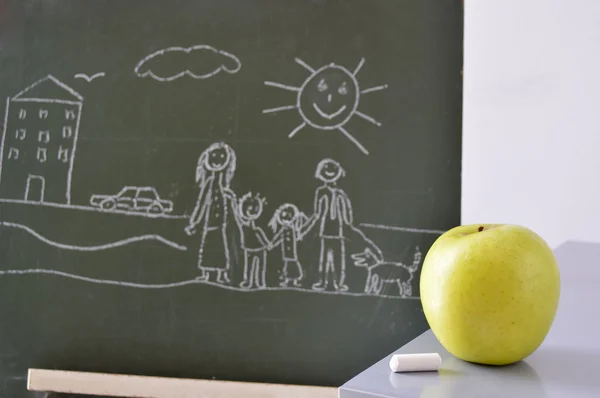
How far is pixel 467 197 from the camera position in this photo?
4.15 feet

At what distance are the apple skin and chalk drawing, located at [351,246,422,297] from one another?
80 cm

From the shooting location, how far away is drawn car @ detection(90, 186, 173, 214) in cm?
146

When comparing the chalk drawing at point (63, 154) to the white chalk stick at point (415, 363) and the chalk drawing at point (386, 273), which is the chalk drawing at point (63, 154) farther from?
the white chalk stick at point (415, 363)

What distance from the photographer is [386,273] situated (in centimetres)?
137

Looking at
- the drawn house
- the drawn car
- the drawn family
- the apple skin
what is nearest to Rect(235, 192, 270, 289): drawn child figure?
the drawn family

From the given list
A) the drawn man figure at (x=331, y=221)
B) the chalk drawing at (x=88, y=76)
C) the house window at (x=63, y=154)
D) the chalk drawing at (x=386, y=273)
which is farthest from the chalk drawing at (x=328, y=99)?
the house window at (x=63, y=154)

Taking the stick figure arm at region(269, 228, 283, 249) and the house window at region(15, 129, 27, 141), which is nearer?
the stick figure arm at region(269, 228, 283, 249)

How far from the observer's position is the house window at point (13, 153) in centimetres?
153

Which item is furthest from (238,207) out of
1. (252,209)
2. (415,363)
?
(415,363)

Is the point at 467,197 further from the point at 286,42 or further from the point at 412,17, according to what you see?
the point at 286,42

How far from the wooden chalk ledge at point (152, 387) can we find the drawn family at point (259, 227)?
0.29 metres

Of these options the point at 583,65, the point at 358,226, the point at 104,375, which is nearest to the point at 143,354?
the point at 104,375

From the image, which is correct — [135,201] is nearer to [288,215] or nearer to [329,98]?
[288,215]

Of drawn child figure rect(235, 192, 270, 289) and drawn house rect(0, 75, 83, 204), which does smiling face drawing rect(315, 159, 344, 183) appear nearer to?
drawn child figure rect(235, 192, 270, 289)
